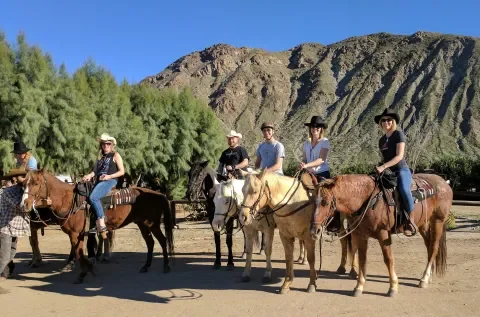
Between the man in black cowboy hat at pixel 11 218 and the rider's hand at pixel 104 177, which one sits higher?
the rider's hand at pixel 104 177

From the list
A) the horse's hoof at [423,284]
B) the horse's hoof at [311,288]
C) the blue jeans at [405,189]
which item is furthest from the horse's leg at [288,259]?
the horse's hoof at [423,284]

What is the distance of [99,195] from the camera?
725cm

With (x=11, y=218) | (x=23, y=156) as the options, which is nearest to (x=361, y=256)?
(x=11, y=218)

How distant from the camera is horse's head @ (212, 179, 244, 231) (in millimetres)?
6254

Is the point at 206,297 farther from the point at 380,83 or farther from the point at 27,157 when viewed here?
the point at 380,83

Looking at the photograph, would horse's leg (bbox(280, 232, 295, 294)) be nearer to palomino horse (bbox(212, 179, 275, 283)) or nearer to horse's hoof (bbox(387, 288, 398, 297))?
palomino horse (bbox(212, 179, 275, 283))

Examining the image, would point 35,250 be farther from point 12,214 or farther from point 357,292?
point 357,292

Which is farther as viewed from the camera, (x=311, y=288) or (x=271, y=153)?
(x=271, y=153)

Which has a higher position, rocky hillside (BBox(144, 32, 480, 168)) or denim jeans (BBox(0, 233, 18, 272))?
rocky hillside (BBox(144, 32, 480, 168))

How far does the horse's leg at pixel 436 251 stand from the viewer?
655 cm

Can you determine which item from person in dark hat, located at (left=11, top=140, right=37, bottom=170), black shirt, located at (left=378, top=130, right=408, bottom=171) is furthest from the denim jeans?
black shirt, located at (left=378, top=130, right=408, bottom=171)

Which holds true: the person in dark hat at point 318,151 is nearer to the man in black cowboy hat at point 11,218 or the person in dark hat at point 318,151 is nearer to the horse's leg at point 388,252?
the horse's leg at point 388,252

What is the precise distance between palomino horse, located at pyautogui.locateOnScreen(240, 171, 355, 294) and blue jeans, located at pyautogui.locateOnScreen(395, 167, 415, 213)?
1.29 meters

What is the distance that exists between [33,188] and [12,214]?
704mm
